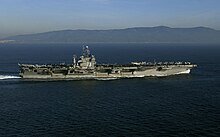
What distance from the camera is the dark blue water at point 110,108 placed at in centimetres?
5272

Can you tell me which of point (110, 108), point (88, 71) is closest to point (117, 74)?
point (88, 71)

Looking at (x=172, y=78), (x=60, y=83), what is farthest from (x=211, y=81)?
(x=60, y=83)

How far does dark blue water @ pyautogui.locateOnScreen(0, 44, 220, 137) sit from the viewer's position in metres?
52.7

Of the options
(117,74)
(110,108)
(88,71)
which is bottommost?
(110,108)

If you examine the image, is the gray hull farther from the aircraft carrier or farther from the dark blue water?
the dark blue water

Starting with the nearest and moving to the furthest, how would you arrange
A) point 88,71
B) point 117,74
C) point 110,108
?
point 110,108
point 88,71
point 117,74

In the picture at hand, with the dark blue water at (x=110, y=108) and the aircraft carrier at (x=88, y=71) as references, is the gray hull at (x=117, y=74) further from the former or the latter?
the dark blue water at (x=110, y=108)

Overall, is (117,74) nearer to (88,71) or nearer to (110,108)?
(88,71)

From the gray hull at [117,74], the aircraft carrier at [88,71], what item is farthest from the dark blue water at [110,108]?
the aircraft carrier at [88,71]

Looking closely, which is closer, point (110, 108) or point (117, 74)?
point (110, 108)

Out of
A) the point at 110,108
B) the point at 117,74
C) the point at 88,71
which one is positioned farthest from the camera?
the point at 117,74

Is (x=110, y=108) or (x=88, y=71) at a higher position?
(x=88, y=71)

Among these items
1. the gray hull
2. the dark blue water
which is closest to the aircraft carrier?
the gray hull

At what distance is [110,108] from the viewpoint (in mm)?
65938
